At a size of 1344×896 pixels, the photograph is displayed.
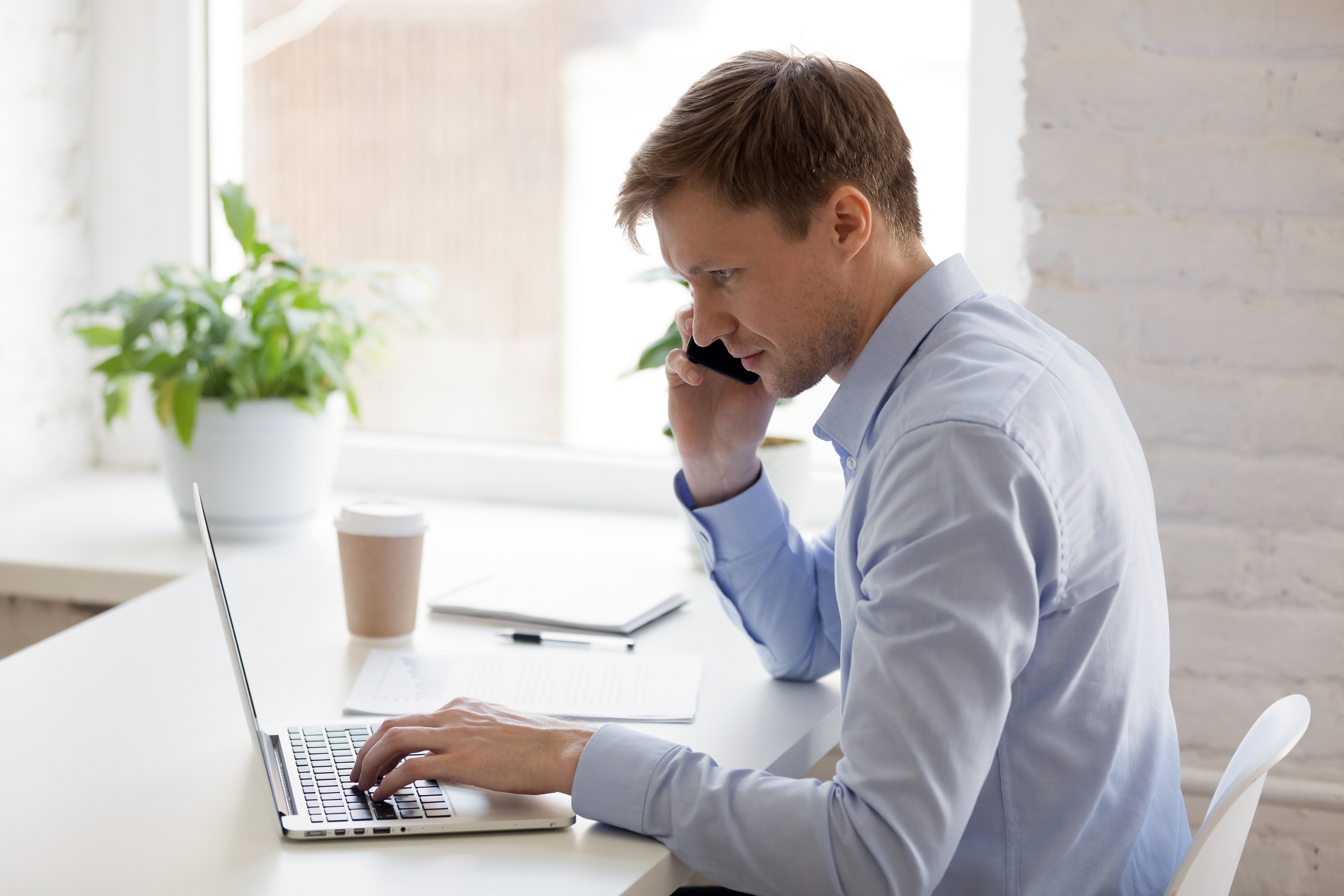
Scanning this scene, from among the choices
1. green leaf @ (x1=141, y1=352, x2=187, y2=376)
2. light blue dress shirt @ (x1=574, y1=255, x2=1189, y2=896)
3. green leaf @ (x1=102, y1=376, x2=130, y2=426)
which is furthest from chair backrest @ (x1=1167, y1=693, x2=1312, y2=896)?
green leaf @ (x1=102, y1=376, x2=130, y2=426)

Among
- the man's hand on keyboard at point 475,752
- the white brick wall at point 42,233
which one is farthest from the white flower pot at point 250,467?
the man's hand on keyboard at point 475,752

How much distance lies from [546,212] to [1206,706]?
1.25m

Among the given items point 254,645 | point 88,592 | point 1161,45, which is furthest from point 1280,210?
point 88,592

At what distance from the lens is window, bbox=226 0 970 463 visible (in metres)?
2.03

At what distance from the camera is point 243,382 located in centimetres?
181

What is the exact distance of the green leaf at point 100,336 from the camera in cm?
189

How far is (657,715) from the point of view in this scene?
1.17 meters

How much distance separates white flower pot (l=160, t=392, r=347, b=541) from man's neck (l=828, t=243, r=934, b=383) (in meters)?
1.01

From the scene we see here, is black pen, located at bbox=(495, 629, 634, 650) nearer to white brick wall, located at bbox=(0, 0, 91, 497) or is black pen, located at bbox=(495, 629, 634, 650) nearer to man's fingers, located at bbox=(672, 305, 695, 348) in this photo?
man's fingers, located at bbox=(672, 305, 695, 348)

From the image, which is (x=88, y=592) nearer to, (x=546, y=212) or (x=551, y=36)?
(x=546, y=212)

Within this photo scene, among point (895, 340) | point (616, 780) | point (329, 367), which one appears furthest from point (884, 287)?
point (329, 367)

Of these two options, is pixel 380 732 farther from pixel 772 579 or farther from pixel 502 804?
pixel 772 579

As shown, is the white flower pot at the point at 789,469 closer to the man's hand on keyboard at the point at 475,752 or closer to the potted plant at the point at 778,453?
the potted plant at the point at 778,453

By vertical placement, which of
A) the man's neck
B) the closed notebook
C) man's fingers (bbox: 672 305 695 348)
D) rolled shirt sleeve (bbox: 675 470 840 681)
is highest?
the man's neck
